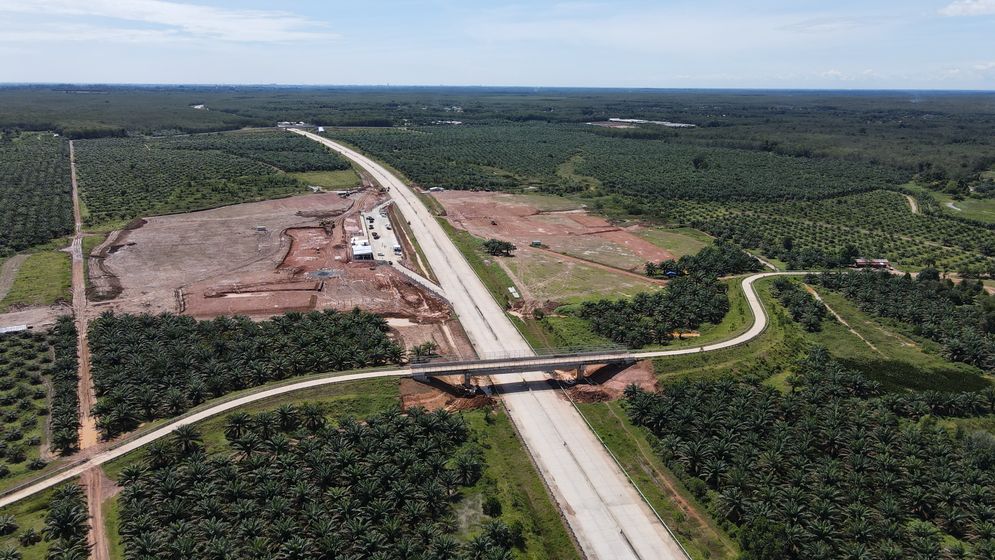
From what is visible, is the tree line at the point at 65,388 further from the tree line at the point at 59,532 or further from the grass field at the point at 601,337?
the grass field at the point at 601,337

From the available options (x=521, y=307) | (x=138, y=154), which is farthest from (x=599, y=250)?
(x=138, y=154)

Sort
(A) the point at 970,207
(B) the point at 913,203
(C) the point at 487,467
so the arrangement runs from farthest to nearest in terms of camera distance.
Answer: (B) the point at 913,203, (A) the point at 970,207, (C) the point at 487,467

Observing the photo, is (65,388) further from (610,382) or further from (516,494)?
(610,382)

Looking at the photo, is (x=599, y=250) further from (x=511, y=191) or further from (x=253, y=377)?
(x=253, y=377)

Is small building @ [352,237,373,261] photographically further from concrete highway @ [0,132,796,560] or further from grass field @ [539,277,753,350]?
grass field @ [539,277,753,350]

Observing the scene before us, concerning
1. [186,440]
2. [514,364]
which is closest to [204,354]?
[186,440]

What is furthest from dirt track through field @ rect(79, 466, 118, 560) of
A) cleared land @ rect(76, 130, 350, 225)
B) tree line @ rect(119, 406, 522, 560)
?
cleared land @ rect(76, 130, 350, 225)

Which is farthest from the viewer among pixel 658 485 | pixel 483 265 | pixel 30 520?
pixel 483 265

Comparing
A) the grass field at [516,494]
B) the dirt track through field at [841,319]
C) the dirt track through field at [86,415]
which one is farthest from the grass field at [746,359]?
the dirt track through field at [86,415]
